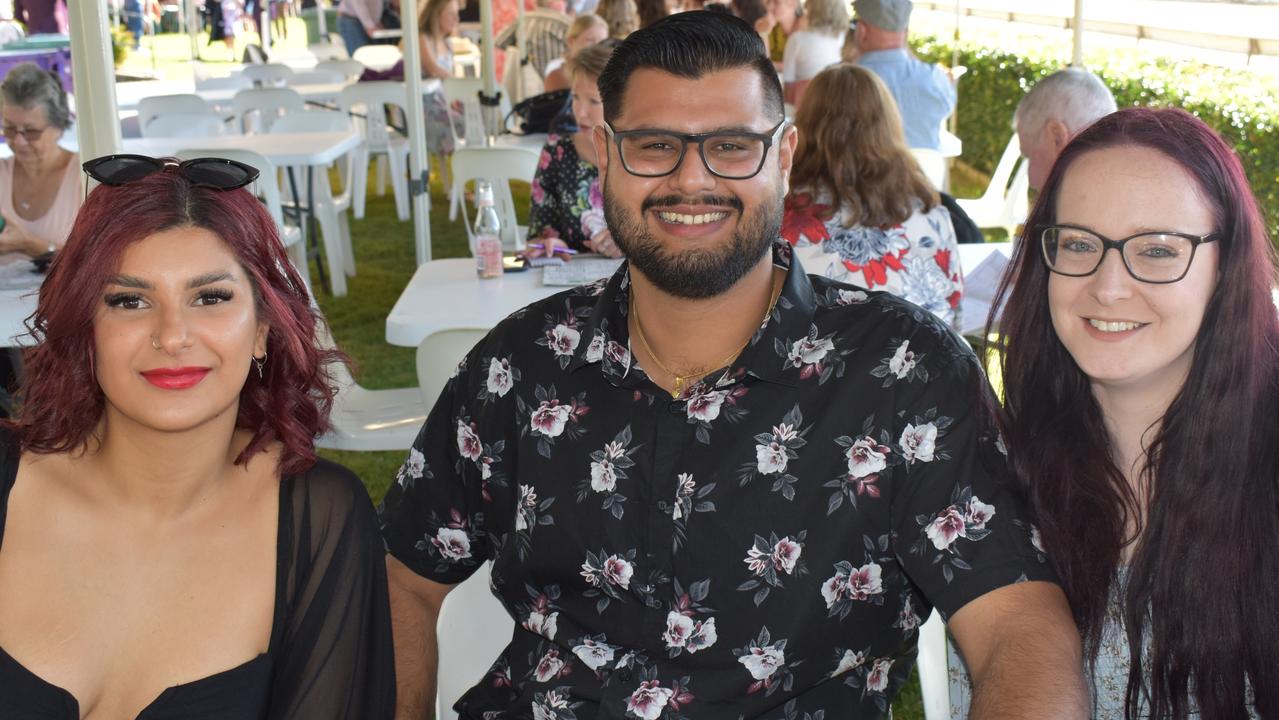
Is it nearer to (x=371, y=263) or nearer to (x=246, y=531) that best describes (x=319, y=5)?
(x=371, y=263)

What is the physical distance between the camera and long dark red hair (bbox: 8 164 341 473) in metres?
1.81

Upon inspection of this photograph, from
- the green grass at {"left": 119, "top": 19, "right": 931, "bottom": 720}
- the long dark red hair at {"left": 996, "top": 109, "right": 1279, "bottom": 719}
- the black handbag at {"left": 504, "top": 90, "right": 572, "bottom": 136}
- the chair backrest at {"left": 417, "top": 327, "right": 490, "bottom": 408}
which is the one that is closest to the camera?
the long dark red hair at {"left": 996, "top": 109, "right": 1279, "bottom": 719}

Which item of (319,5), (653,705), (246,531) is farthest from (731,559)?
(319,5)

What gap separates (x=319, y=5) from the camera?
21906mm

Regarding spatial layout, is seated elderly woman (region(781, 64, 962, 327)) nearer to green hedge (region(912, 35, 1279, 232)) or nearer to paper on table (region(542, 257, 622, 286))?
paper on table (region(542, 257, 622, 286))

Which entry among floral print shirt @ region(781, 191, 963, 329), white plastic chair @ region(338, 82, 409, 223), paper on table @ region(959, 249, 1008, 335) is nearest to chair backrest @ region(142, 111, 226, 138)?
white plastic chair @ region(338, 82, 409, 223)

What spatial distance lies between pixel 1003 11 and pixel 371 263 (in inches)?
587

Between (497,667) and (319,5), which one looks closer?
(497,667)

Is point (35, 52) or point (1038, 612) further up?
point (1038, 612)

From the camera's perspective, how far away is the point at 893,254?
390cm

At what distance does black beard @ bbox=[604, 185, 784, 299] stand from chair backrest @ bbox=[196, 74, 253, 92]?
911cm

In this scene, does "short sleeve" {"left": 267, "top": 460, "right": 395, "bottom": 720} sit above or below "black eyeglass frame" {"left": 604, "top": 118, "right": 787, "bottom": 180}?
below

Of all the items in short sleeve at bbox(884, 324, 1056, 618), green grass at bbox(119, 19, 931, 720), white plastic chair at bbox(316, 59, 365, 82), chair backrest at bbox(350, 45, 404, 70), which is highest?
short sleeve at bbox(884, 324, 1056, 618)

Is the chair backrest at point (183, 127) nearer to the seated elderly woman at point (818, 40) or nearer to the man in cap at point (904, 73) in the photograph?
the seated elderly woman at point (818, 40)
